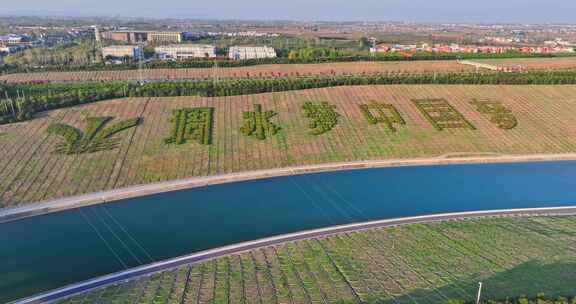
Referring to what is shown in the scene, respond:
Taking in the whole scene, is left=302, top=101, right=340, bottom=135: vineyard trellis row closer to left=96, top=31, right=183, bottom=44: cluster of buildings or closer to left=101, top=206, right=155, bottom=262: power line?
left=101, top=206, right=155, bottom=262: power line

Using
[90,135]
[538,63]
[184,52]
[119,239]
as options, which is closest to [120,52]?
[184,52]

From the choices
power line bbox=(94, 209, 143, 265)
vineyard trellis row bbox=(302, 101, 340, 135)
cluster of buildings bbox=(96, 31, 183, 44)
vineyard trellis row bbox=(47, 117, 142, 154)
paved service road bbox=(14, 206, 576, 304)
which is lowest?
power line bbox=(94, 209, 143, 265)

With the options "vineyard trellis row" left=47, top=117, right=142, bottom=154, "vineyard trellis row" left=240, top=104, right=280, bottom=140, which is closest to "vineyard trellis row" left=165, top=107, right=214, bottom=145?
"vineyard trellis row" left=240, top=104, right=280, bottom=140

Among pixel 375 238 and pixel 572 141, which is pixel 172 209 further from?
pixel 572 141

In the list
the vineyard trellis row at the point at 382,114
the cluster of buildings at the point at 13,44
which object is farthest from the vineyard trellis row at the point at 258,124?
the cluster of buildings at the point at 13,44

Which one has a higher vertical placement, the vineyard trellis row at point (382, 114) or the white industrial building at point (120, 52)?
the white industrial building at point (120, 52)

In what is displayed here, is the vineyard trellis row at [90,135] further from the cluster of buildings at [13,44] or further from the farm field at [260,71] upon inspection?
the cluster of buildings at [13,44]

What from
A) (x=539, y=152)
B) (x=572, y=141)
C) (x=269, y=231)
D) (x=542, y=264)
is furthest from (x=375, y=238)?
(x=572, y=141)
